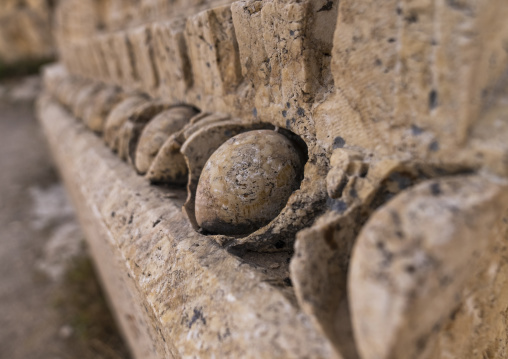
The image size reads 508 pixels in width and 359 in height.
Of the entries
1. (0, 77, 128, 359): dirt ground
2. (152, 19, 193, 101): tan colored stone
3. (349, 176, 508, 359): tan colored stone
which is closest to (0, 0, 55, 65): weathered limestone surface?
(0, 77, 128, 359): dirt ground

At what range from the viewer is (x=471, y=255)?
1.81 feet

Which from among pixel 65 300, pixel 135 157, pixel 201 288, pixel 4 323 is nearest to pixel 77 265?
pixel 65 300

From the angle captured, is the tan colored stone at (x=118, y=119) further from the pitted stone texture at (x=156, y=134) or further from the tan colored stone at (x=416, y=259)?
the tan colored stone at (x=416, y=259)

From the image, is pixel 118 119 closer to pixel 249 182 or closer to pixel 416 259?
pixel 249 182

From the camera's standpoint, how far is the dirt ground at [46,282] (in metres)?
2.23

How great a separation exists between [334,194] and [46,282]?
2587 millimetres

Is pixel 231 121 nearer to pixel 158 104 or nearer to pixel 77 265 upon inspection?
pixel 158 104

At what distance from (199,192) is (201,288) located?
26cm

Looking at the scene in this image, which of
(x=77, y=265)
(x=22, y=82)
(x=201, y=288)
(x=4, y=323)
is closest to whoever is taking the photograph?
(x=201, y=288)

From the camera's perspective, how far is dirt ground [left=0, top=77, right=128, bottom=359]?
7.31 feet

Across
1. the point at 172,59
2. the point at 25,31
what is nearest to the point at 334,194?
the point at 172,59

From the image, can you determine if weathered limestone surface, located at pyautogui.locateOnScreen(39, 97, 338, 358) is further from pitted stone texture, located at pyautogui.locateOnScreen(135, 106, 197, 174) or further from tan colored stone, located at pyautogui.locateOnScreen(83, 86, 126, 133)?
tan colored stone, located at pyautogui.locateOnScreen(83, 86, 126, 133)

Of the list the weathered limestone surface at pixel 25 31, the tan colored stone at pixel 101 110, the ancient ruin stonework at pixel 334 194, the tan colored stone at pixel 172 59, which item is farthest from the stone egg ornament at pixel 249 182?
the weathered limestone surface at pixel 25 31

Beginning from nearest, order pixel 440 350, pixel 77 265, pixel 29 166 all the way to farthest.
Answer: pixel 440 350, pixel 77 265, pixel 29 166
